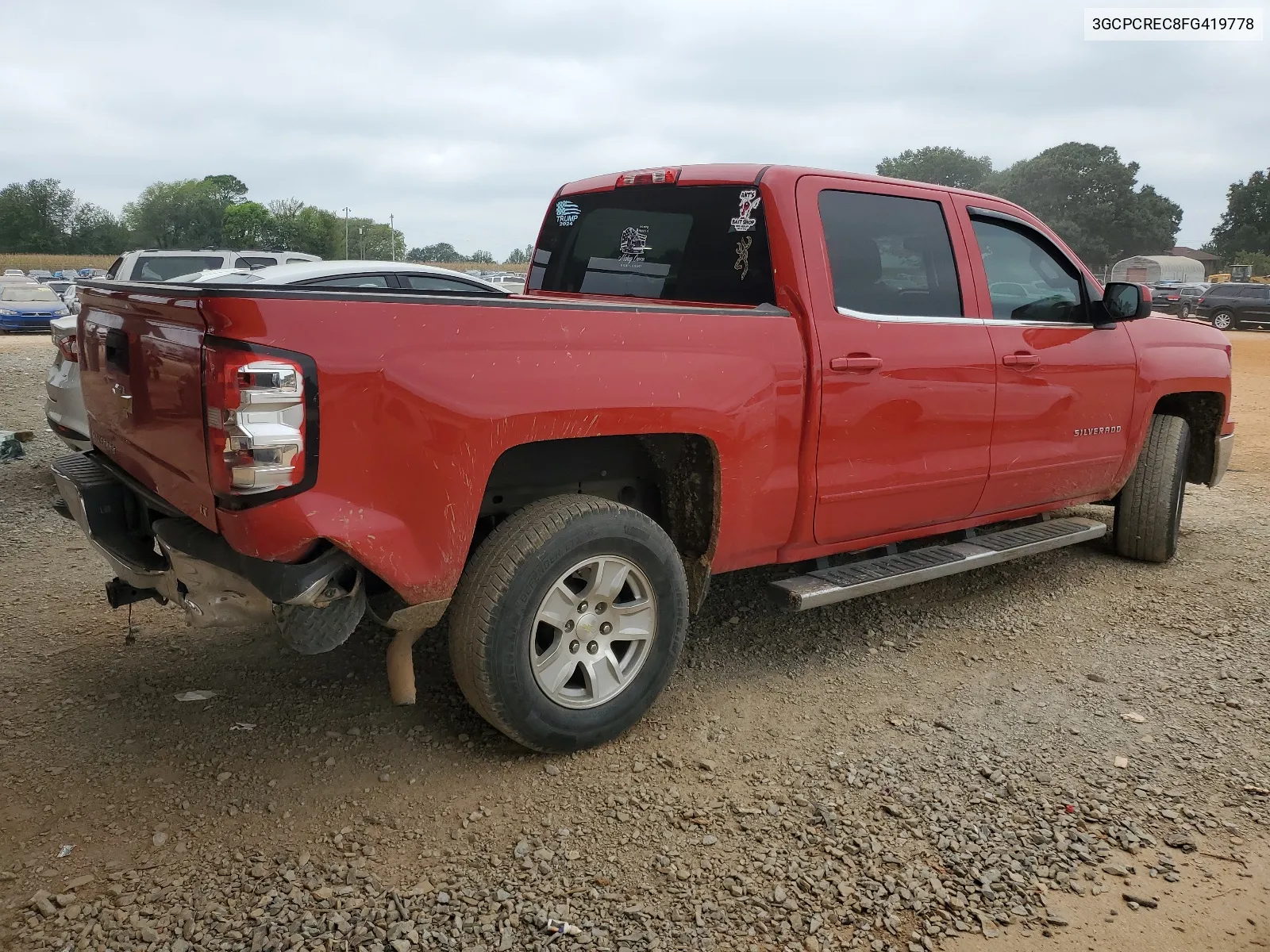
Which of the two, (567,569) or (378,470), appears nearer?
(378,470)

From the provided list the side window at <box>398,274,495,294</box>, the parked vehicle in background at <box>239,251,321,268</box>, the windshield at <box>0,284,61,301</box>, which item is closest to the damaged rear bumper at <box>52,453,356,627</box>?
the side window at <box>398,274,495,294</box>

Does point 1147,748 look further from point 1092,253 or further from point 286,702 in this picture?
point 1092,253

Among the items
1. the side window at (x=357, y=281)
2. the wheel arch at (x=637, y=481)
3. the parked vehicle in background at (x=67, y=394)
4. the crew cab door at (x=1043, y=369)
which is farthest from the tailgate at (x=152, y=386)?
the side window at (x=357, y=281)

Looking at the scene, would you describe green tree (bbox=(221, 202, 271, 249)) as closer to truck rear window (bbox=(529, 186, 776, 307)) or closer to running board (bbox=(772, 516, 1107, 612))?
truck rear window (bbox=(529, 186, 776, 307))

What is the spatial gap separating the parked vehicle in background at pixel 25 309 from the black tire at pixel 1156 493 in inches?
969

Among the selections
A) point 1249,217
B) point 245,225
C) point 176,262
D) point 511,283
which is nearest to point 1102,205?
point 1249,217

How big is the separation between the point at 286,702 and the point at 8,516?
137 inches

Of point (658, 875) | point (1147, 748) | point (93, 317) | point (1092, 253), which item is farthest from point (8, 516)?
point (1092, 253)

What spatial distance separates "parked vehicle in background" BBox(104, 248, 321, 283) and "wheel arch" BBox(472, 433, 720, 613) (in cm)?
856

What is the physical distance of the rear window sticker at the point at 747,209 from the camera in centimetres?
369

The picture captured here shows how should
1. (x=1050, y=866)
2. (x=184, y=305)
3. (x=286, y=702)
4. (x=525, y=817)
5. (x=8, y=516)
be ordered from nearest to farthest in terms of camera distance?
(x=184, y=305) → (x=1050, y=866) → (x=525, y=817) → (x=286, y=702) → (x=8, y=516)

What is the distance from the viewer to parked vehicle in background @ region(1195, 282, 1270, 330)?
2920cm

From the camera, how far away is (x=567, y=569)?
118 inches

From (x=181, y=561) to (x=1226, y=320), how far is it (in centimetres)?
3452
